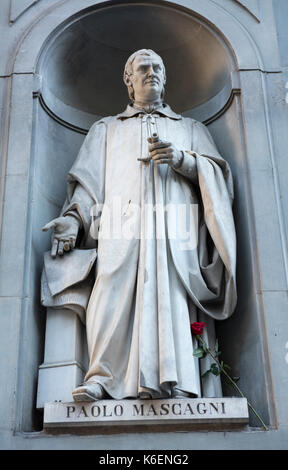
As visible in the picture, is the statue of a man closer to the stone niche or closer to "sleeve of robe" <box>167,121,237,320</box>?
"sleeve of robe" <box>167,121,237,320</box>

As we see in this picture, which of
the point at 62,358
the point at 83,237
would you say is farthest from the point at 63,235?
the point at 62,358

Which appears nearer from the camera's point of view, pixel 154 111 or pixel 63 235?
pixel 63 235

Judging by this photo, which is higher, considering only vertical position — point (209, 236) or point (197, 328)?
point (209, 236)

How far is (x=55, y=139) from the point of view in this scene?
24.5ft

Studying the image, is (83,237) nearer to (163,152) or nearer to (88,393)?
(163,152)

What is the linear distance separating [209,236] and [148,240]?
0.65m

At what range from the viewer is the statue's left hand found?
6395 millimetres

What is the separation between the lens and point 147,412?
18.3 feet

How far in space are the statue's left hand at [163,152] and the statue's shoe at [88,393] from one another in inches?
73.2

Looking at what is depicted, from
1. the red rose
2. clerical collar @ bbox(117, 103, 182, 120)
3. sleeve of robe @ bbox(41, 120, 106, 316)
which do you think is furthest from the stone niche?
clerical collar @ bbox(117, 103, 182, 120)

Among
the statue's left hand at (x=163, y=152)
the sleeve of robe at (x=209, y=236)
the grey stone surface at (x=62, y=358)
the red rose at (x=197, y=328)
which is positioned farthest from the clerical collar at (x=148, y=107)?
the red rose at (x=197, y=328)

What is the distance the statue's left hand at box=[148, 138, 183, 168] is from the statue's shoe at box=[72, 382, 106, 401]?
6.10 ft

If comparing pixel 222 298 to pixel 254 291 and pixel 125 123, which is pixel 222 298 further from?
pixel 125 123
